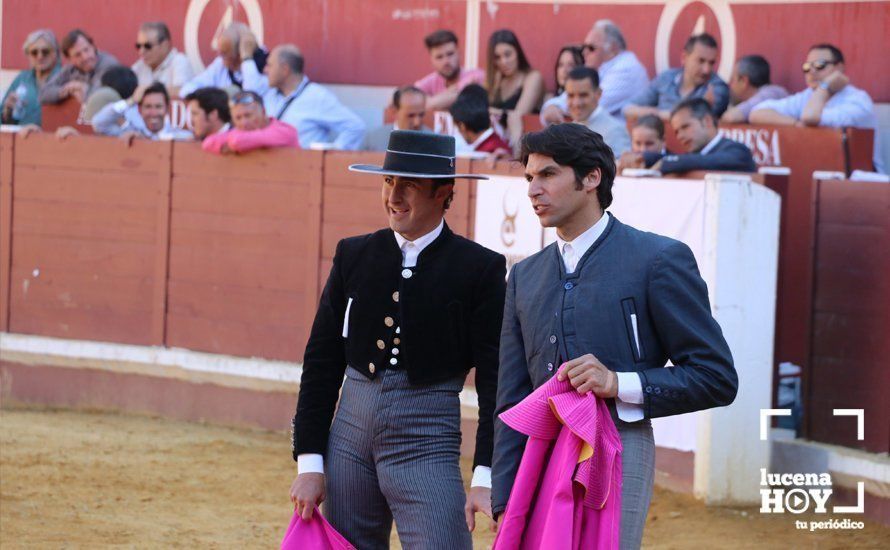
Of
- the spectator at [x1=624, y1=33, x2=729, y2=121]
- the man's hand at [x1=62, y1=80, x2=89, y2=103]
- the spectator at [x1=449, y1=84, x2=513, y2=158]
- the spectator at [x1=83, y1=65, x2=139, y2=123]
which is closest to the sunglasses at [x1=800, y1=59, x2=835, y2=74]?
the spectator at [x1=624, y1=33, x2=729, y2=121]

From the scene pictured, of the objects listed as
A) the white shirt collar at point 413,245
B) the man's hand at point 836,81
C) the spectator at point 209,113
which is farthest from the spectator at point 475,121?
the white shirt collar at point 413,245

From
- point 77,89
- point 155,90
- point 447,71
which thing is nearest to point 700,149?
point 447,71

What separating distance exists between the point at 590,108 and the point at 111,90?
403cm

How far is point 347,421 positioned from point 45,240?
645cm

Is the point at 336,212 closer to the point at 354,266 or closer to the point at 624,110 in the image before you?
the point at 624,110

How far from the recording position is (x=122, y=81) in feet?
34.4

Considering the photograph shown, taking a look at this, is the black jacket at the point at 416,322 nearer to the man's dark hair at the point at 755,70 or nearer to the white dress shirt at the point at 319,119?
the man's dark hair at the point at 755,70

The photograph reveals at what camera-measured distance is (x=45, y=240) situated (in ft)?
31.5

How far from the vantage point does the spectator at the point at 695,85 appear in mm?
8750

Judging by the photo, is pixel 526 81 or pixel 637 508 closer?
pixel 637 508

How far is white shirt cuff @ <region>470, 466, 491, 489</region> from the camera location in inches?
137

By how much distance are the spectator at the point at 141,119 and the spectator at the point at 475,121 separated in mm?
2028

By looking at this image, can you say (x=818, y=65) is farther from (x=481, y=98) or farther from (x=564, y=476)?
(x=564, y=476)

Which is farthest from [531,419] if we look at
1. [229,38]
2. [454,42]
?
[229,38]
